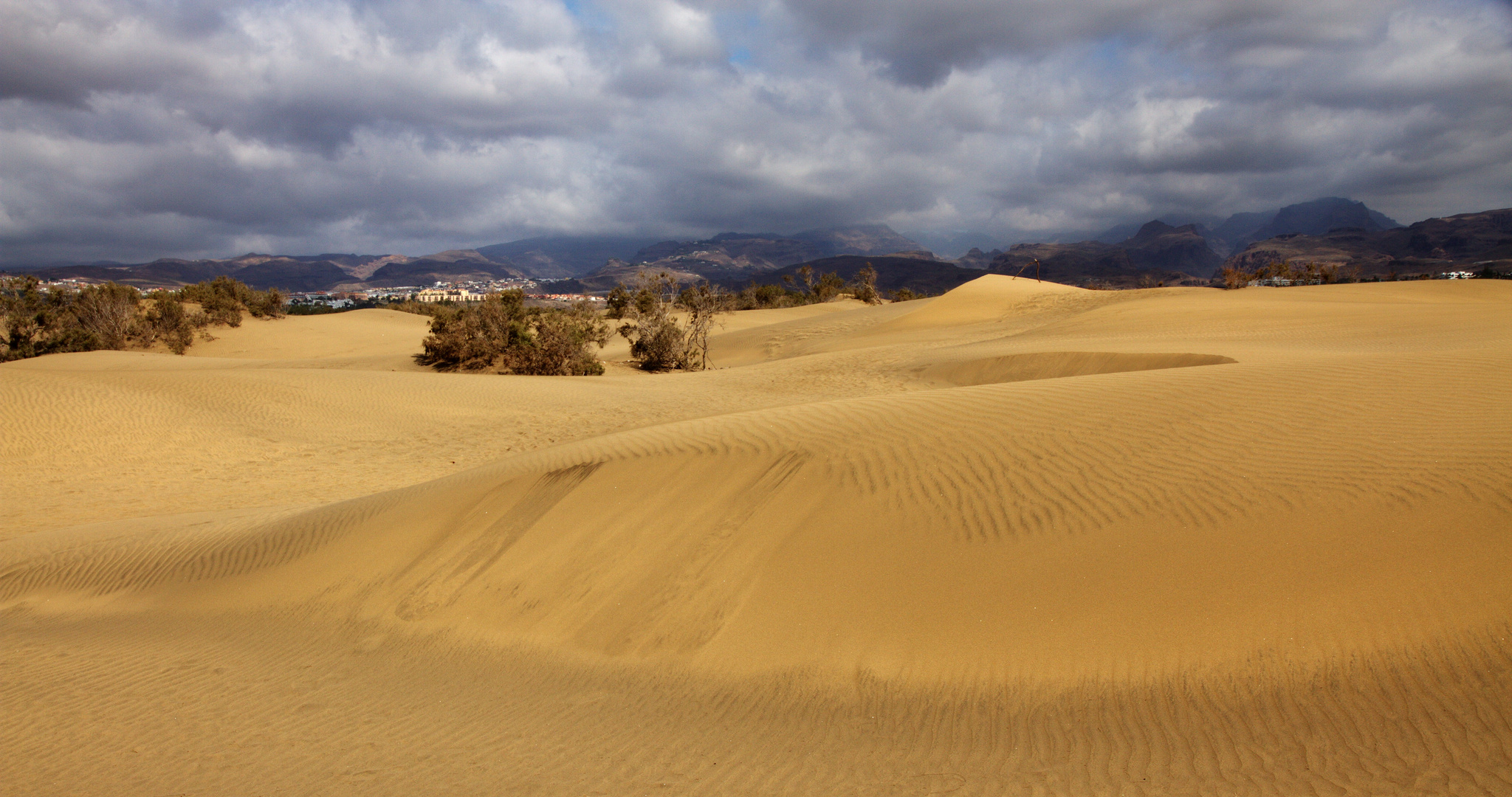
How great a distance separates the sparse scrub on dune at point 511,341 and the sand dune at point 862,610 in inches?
565

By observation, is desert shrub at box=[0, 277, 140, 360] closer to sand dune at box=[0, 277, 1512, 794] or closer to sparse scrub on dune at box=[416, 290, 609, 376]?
sparse scrub on dune at box=[416, 290, 609, 376]

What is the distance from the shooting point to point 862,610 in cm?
458

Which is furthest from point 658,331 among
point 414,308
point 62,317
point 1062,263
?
point 1062,263

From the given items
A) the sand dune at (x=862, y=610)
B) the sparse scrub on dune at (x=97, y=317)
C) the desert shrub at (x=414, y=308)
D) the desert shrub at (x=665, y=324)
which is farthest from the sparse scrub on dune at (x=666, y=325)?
the desert shrub at (x=414, y=308)

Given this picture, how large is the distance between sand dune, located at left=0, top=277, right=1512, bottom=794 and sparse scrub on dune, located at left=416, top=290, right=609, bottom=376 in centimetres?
1434

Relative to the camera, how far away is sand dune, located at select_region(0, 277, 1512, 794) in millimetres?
3254

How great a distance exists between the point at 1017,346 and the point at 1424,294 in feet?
53.1

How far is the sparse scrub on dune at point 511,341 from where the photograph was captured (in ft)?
75.7

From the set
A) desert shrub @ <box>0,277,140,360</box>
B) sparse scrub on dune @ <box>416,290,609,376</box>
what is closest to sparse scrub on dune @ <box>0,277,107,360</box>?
desert shrub @ <box>0,277,140,360</box>

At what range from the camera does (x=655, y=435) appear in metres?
8.18

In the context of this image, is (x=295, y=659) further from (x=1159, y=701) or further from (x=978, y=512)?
(x=1159, y=701)

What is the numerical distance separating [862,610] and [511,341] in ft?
71.0

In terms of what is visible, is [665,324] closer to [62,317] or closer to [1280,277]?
[62,317]

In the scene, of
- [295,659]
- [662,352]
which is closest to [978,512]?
[295,659]
